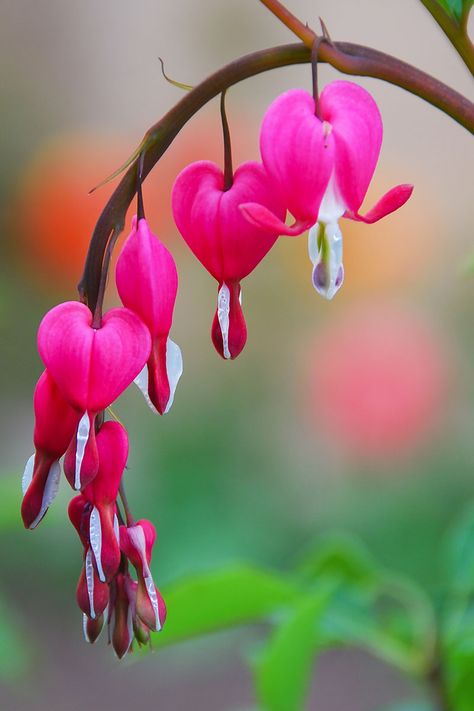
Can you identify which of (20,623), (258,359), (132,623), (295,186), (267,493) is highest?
(295,186)

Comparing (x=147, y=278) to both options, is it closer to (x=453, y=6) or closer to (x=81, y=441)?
(x=81, y=441)

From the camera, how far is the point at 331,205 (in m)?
0.63

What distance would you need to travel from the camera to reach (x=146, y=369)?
67cm

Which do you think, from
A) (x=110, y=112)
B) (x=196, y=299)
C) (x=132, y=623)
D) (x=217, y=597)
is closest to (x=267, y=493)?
(x=196, y=299)

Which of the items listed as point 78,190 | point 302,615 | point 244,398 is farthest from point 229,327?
point 244,398

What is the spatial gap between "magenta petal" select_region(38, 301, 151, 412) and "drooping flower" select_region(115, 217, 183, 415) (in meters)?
0.03

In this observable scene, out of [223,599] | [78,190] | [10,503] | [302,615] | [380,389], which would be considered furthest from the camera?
[78,190]

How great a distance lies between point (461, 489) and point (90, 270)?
2.70 metres

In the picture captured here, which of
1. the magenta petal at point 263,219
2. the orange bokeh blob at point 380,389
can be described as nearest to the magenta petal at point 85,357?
the magenta petal at point 263,219

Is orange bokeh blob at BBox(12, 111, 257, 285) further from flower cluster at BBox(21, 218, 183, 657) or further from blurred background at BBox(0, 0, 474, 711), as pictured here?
flower cluster at BBox(21, 218, 183, 657)

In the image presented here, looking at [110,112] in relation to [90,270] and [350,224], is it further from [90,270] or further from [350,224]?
[90,270]

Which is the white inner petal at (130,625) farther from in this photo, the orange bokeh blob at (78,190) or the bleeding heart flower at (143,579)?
the orange bokeh blob at (78,190)

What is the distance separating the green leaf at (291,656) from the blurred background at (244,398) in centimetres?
129

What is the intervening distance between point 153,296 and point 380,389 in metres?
2.07
